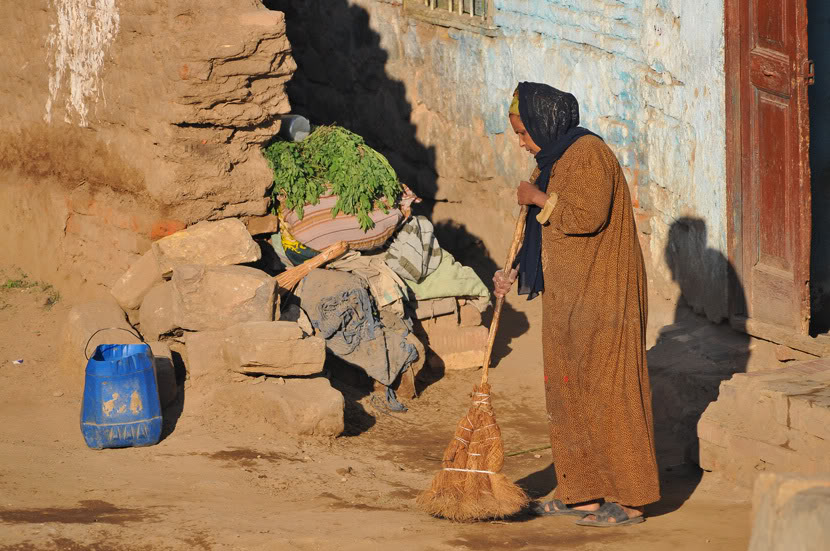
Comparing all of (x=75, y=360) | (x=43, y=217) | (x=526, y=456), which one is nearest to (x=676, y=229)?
(x=526, y=456)

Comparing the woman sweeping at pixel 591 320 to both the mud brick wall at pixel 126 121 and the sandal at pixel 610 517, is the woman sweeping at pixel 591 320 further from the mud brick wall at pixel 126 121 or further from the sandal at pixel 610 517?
the mud brick wall at pixel 126 121

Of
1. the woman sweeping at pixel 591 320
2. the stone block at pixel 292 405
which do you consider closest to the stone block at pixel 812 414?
the woman sweeping at pixel 591 320

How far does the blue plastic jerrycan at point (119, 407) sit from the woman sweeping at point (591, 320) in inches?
87.5

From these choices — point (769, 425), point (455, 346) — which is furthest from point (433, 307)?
point (769, 425)

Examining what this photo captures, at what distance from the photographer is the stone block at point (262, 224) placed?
279 inches

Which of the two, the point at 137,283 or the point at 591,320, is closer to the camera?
the point at 591,320

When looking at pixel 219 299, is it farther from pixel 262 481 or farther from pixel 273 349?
pixel 262 481

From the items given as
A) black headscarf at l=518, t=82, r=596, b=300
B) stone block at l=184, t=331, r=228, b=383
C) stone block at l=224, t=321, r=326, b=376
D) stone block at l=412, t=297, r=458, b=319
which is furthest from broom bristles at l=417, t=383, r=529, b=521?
stone block at l=412, t=297, r=458, b=319

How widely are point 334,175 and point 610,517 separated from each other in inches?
139

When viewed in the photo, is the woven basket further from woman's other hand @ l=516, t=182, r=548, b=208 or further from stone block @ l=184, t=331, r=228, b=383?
woman's other hand @ l=516, t=182, r=548, b=208

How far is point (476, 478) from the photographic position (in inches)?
178

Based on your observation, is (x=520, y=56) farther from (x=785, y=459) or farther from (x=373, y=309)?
(x=785, y=459)

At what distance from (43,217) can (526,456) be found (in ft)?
12.9

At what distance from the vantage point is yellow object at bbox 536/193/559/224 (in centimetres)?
445
